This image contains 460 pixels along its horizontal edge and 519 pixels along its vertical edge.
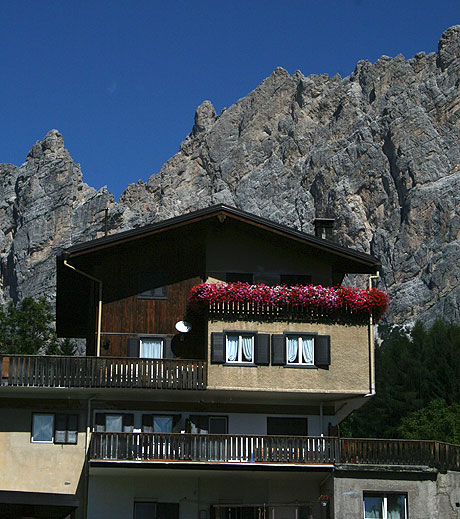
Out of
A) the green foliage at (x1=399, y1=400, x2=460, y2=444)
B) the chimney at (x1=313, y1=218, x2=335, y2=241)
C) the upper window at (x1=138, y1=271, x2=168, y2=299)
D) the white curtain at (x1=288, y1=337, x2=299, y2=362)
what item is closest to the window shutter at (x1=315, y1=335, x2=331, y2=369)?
the white curtain at (x1=288, y1=337, x2=299, y2=362)

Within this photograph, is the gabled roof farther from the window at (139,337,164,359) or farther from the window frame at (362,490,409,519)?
the window frame at (362,490,409,519)

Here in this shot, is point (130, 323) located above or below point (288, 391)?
above

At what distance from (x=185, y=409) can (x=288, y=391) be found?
146 inches

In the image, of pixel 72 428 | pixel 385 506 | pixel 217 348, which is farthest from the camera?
pixel 72 428

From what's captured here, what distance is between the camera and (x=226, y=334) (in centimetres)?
3195

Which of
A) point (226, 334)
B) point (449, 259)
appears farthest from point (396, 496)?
point (449, 259)

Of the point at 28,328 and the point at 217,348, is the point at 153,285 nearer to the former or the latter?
the point at 217,348

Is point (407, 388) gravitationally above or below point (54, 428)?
above

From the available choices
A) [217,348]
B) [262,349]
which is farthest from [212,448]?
[262,349]

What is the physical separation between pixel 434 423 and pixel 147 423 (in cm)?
3656

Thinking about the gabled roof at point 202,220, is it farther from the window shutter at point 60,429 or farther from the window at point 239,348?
the window shutter at point 60,429

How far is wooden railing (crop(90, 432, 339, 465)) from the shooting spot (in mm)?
31000

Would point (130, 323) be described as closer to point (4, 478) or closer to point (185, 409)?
point (185, 409)

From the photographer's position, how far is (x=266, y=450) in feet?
103
